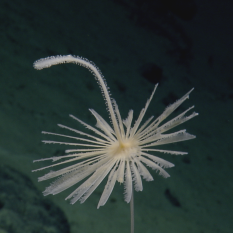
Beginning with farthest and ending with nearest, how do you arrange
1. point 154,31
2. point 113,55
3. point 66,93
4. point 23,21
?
point 154,31, point 113,55, point 23,21, point 66,93

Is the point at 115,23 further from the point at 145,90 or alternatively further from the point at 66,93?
the point at 66,93

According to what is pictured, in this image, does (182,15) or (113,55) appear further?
(182,15)

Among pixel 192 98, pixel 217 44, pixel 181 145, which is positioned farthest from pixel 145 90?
pixel 217 44

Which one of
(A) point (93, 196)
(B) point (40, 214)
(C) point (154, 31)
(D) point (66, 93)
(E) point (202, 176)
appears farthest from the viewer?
(C) point (154, 31)

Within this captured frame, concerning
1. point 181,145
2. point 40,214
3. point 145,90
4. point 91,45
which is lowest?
point 40,214

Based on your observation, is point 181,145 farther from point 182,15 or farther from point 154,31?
point 182,15

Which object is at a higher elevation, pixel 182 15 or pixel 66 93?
pixel 182 15

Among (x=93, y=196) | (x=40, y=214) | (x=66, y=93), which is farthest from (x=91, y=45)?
(x=40, y=214)
